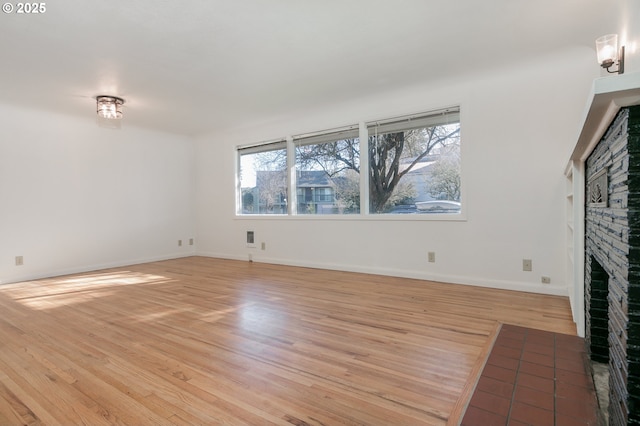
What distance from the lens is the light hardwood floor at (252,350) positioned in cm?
140

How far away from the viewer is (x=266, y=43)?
2.70m

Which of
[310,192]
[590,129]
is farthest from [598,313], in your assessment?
[310,192]

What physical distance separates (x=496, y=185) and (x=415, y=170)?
92 cm

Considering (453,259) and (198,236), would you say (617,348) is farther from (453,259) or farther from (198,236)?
(198,236)

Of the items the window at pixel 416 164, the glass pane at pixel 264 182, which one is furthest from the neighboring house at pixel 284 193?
the window at pixel 416 164

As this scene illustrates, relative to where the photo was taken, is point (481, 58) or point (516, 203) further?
point (516, 203)

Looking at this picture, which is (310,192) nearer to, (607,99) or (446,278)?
(446,278)

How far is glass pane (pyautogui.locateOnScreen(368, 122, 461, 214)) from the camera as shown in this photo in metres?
3.78

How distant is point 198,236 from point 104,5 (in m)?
4.64

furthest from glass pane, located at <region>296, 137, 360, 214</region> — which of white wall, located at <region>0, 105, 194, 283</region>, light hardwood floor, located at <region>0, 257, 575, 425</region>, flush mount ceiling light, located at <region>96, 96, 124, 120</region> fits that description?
white wall, located at <region>0, 105, 194, 283</region>

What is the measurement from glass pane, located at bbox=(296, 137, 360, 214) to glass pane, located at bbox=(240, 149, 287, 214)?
32 cm

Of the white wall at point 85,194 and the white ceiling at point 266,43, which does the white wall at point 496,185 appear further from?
the white wall at point 85,194

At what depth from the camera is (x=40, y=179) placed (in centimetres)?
439

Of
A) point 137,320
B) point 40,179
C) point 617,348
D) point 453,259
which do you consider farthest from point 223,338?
point 40,179
